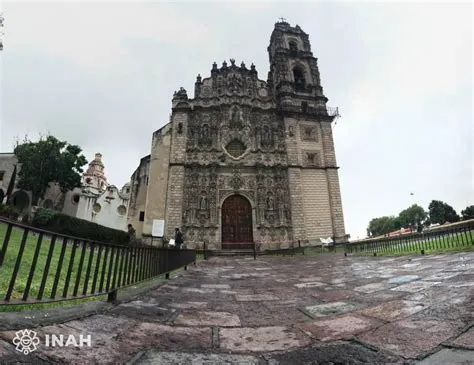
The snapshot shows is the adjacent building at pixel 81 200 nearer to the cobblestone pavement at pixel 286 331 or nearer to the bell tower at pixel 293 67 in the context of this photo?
the bell tower at pixel 293 67

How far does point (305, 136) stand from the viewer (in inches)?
840

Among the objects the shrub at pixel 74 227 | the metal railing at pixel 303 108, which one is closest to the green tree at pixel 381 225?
the metal railing at pixel 303 108

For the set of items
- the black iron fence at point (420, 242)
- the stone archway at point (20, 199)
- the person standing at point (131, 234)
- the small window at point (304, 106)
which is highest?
the small window at point (304, 106)

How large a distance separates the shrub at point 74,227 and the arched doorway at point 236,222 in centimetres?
653

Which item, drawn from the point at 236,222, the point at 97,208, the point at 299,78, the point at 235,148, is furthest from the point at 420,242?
the point at 97,208

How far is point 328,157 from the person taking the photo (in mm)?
20734

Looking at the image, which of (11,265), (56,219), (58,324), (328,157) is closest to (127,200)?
(56,219)

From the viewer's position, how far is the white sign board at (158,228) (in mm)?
17203

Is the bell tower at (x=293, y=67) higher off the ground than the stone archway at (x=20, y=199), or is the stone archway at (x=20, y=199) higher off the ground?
the bell tower at (x=293, y=67)

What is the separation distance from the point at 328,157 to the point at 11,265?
19.9 meters

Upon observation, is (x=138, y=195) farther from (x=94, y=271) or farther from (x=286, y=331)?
(x=286, y=331)

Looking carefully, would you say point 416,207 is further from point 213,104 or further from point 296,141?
point 213,104

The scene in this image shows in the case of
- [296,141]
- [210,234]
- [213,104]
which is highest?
[213,104]

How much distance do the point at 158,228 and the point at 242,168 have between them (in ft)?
24.1
